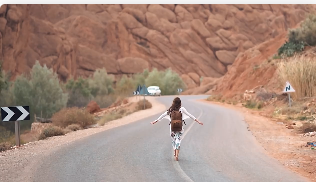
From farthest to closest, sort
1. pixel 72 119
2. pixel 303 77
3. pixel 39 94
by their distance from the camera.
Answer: pixel 39 94
pixel 303 77
pixel 72 119

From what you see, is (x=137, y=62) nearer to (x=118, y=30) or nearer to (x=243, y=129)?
(x=118, y=30)

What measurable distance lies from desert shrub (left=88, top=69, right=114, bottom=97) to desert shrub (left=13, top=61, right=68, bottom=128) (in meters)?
26.7

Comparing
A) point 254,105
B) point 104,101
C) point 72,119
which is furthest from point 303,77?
point 104,101

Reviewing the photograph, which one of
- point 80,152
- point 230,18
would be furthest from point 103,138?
point 230,18

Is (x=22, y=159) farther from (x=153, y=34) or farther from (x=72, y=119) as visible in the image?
(x=153, y=34)

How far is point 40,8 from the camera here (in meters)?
98.7

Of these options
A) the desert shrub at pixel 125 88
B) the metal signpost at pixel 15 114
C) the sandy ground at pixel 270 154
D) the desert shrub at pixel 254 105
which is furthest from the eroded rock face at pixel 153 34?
the sandy ground at pixel 270 154

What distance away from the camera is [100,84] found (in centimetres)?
7525

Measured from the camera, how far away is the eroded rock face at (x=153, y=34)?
84.5 meters

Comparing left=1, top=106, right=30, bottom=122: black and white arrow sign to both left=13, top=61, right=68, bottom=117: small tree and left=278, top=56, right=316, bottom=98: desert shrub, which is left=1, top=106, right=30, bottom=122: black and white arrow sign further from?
left=13, top=61, right=68, bottom=117: small tree

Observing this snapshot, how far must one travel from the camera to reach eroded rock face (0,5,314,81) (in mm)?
84500

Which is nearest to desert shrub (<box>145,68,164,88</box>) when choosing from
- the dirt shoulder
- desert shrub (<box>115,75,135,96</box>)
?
desert shrub (<box>115,75,135,96</box>)

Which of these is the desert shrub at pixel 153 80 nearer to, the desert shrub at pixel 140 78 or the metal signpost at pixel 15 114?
the desert shrub at pixel 140 78

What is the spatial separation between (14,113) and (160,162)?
18.9ft
